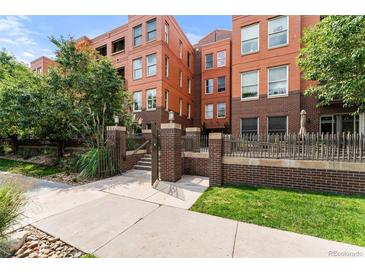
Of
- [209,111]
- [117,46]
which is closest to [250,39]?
[209,111]

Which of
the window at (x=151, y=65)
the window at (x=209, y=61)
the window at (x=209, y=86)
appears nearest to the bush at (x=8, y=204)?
the window at (x=151, y=65)

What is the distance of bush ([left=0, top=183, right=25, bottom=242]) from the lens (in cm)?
284

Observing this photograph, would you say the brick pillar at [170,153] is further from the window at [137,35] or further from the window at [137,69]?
the window at [137,35]

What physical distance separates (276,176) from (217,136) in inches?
91.6

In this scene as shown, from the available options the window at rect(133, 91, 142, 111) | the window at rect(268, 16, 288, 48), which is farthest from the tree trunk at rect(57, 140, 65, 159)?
the window at rect(268, 16, 288, 48)

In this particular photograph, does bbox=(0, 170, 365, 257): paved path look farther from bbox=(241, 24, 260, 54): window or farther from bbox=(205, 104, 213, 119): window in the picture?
bbox=(205, 104, 213, 119): window

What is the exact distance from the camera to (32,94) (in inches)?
344

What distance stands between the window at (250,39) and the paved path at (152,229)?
1155 cm

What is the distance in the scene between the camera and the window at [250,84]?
12.6m

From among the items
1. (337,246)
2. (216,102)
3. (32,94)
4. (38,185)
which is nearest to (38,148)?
(32,94)

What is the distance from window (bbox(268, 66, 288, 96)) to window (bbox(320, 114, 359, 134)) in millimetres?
3089

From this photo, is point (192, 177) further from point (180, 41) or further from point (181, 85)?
point (180, 41)

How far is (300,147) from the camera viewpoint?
229 inches
